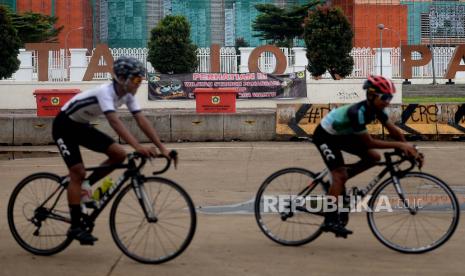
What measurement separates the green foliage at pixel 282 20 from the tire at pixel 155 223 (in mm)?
66073

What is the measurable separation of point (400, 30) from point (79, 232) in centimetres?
7785

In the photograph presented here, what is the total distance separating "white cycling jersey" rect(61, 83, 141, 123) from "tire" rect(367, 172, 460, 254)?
2275mm

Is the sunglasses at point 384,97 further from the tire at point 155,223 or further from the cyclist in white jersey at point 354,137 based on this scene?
the tire at point 155,223

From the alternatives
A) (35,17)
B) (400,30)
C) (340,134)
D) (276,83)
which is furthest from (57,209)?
(400,30)

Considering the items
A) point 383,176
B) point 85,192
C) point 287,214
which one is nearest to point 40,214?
point 85,192

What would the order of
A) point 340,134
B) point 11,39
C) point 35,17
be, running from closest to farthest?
point 340,134, point 11,39, point 35,17

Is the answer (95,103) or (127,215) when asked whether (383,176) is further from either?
(95,103)

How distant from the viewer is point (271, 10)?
73938 mm

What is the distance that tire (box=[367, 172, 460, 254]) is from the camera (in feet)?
23.3

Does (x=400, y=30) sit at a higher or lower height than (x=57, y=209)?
higher

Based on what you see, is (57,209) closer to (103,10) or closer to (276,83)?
(276,83)

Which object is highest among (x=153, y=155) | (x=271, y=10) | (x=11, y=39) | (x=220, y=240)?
(x=271, y=10)

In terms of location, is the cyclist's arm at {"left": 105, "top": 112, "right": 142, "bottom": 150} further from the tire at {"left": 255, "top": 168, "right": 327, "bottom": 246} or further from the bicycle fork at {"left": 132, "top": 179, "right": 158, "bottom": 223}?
the tire at {"left": 255, "top": 168, "right": 327, "bottom": 246}

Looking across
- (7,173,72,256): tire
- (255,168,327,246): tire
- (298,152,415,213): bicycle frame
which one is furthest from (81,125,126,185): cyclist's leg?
(298,152,415,213): bicycle frame
